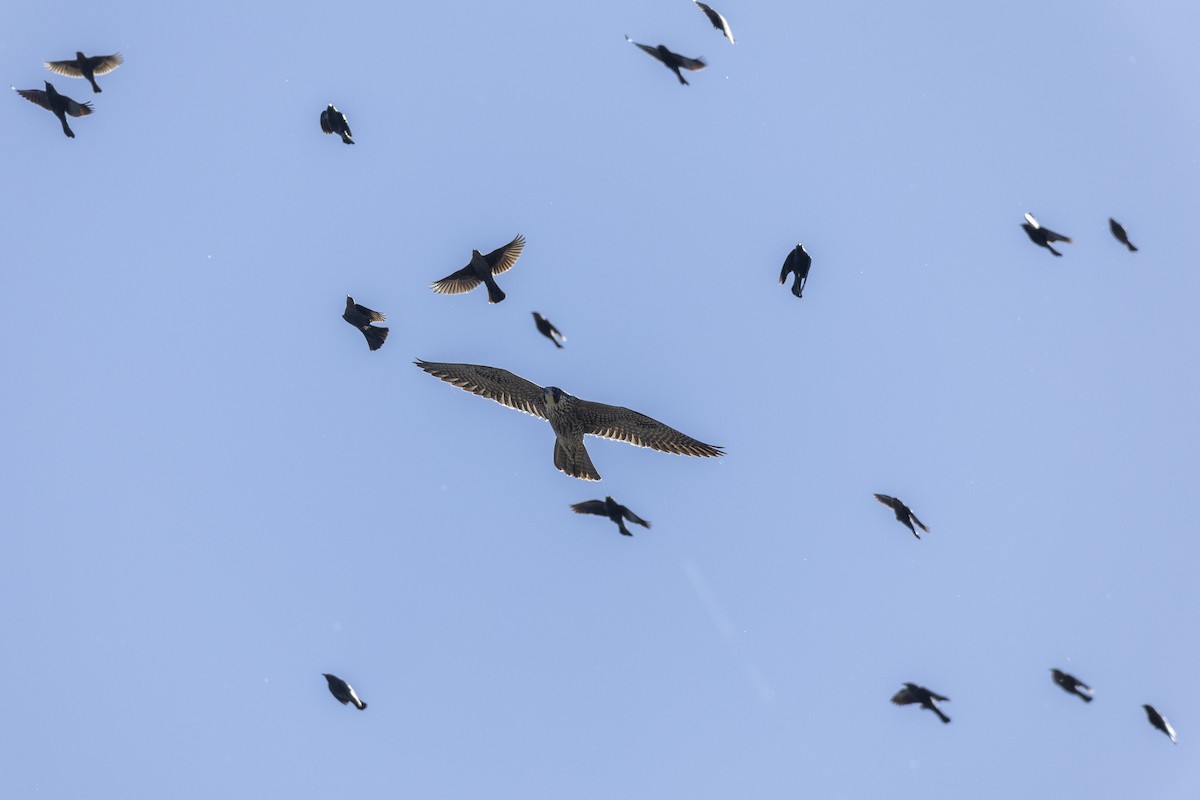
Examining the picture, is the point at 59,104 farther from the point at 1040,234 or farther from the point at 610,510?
the point at 1040,234

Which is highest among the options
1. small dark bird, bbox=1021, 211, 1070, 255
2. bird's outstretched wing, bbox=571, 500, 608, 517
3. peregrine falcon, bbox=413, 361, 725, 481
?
small dark bird, bbox=1021, 211, 1070, 255

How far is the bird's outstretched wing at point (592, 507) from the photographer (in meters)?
19.9

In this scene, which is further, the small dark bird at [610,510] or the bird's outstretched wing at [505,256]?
the bird's outstretched wing at [505,256]

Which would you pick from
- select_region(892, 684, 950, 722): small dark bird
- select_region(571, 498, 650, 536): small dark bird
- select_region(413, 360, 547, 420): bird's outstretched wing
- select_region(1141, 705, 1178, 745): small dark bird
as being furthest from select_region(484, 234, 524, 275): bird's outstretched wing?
select_region(1141, 705, 1178, 745): small dark bird

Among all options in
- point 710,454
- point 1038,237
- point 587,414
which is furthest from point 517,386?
point 1038,237

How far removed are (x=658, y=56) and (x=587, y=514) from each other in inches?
236

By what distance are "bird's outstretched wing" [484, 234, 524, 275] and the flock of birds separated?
0.01 meters

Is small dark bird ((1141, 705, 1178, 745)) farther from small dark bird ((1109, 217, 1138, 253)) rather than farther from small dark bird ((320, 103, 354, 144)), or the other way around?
small dark bird ((320, 103, 354, 144))

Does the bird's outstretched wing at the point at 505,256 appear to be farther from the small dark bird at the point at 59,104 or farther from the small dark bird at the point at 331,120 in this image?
the small dark bird at the point at 59,104

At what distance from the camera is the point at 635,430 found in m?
21.4

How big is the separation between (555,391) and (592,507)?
1.68 meters

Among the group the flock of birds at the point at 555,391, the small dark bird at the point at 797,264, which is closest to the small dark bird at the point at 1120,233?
the flock of birds at the point at 555,391

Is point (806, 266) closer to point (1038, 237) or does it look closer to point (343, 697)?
point (1038, 237)

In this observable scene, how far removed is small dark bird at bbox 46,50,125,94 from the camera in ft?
67.8
